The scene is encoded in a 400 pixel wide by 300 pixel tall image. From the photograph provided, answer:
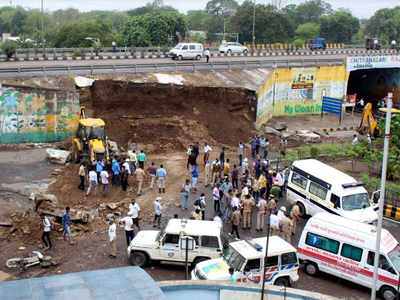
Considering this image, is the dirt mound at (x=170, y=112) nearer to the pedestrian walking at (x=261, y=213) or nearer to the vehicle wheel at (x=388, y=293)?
the pedestrian walking at (x=261, y=213)

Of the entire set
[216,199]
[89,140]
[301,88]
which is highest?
[301,88]

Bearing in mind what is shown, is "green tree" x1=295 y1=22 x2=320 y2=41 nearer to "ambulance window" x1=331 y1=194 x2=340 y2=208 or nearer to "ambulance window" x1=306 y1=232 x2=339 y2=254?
"ambulance window" x1=331 y1=194 x2=340 y2=208

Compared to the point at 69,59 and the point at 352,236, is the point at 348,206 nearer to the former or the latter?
the point at 352,236

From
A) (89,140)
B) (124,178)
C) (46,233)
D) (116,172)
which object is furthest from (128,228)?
(89,140)

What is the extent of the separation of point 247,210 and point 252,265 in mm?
4810

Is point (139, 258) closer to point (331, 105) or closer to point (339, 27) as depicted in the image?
point (331, 105)

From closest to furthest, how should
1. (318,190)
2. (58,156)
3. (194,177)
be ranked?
(318,190) → (194,177) → (58,156)

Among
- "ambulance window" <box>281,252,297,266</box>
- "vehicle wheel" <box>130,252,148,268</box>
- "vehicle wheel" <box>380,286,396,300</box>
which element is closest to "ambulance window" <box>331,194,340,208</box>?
"vehicle wheel" <box>380,286,396,300</box>

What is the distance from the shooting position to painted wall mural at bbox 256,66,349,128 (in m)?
41.8

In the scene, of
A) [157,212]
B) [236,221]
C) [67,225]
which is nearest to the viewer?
[67,225]

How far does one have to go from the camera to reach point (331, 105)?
4178cm

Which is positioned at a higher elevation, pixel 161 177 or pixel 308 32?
pixel 308 32

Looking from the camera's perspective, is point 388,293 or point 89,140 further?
point 89,140

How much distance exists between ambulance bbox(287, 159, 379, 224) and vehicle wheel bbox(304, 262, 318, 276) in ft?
11.6
